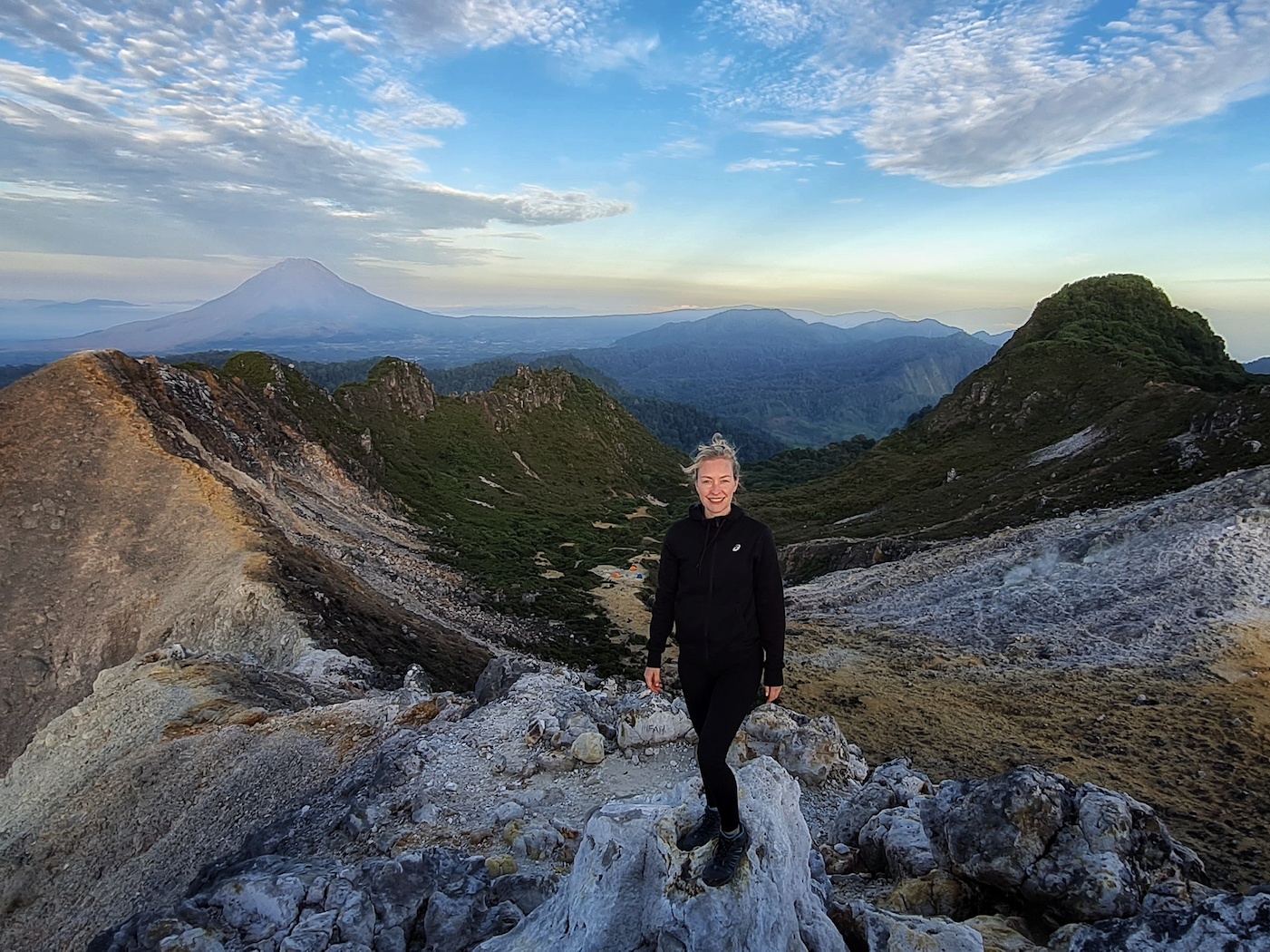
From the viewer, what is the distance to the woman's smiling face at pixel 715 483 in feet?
20.0

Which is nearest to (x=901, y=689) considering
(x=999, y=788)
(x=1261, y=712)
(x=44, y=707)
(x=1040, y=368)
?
(x=1261, y=712)

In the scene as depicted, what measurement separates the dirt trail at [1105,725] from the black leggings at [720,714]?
10.4 m

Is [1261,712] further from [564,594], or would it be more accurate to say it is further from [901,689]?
[564,594]

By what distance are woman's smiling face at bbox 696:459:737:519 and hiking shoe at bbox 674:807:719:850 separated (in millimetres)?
2780

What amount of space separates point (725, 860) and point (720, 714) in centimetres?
122

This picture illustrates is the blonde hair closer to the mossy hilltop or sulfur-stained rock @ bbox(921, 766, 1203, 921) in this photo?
sulfur-stained rock @ bbox(921, 766, 1203, 921)

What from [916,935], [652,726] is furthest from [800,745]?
[916,935]

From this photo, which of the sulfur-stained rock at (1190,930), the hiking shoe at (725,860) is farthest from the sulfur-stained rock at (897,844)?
the hiking shoe at (725,860)

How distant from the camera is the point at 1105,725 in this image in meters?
18.2

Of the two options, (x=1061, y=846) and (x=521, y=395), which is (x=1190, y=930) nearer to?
(x=1061, y=846)

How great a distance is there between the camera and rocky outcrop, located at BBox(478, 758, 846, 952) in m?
5.68

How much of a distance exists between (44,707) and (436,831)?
1833cm

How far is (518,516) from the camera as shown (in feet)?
221

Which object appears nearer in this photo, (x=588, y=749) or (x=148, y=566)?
(x=588, y=749)
